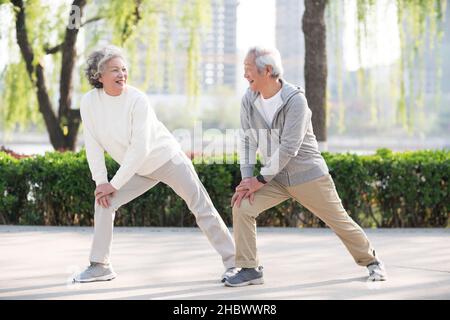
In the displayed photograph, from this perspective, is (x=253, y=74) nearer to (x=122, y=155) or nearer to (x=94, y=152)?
(x=122, y=155)

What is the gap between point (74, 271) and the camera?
5.40 metres

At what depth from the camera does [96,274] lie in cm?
498

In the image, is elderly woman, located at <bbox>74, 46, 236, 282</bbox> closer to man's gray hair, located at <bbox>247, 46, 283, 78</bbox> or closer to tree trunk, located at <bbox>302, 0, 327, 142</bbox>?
man's gray hair, located at <bbox>247, 46, 283, 78</bbox>

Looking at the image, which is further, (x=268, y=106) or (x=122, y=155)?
(x=122, y=155)

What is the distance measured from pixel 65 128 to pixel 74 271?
23.0 feet

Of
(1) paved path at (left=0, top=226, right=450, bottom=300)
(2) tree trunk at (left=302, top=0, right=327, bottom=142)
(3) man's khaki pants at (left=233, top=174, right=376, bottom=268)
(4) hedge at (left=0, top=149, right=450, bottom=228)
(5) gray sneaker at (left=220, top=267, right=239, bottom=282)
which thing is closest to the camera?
(1) paved path at (left=0, top=226, right=450, bottom=300)

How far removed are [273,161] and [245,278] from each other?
718 mm

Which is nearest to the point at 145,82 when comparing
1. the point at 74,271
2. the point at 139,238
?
the point at 139,238

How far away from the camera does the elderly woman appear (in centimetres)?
489

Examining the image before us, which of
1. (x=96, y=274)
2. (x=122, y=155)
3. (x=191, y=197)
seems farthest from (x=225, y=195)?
(x=96, y=274)

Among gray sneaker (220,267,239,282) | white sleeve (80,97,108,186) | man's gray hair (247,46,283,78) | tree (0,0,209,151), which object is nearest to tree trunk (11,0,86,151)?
tree (0,0,209,151)

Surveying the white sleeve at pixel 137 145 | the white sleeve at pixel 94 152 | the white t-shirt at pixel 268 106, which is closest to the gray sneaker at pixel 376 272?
the white t-shirt at pixel 268 106

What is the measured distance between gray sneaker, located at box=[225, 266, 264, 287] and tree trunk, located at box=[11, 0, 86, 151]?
7.65 metres
